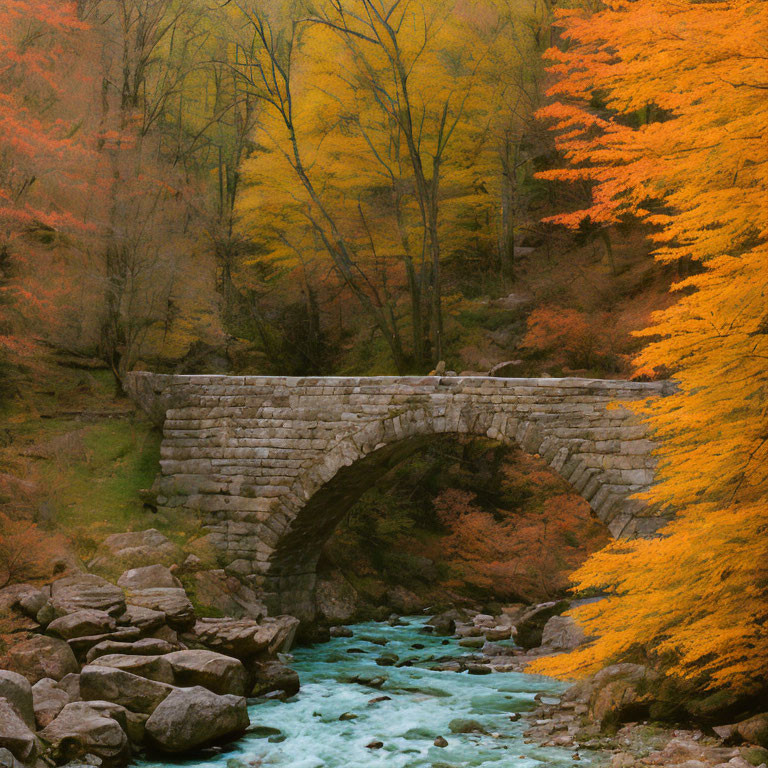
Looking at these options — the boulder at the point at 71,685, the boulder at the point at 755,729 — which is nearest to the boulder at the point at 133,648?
the boulder at the point at 71,685

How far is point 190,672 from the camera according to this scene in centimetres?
715

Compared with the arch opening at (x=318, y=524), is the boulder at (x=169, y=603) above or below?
below

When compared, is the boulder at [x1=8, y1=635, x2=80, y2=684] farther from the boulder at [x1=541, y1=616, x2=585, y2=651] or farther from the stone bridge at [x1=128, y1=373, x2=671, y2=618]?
the boulder at [x1=541, y1=616, x2=585, y2=651]

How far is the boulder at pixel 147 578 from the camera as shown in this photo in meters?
8.63

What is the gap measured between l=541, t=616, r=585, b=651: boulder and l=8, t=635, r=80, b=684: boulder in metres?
5.49

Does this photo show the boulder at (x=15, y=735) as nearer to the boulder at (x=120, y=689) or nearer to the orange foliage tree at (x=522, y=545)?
the boulder at (x=120, y=689)

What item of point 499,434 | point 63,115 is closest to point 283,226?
point 63,115

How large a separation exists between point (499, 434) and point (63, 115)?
8.32 m

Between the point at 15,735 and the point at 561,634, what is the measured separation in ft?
21.2

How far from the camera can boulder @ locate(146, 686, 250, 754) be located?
6422 mm

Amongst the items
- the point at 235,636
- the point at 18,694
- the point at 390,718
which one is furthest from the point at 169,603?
the point at 18,694

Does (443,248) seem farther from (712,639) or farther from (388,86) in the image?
(712,639)

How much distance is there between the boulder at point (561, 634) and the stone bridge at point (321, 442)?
200cm

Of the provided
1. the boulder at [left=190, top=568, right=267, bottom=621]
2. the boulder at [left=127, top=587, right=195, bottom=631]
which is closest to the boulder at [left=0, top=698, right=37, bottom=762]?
the boulder at [left=127, top=587, right=195, bottom=631]
